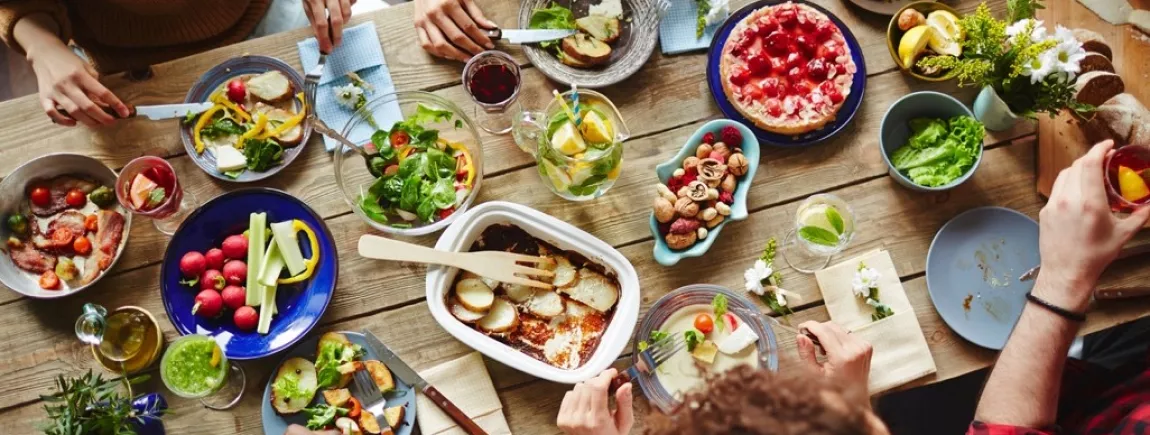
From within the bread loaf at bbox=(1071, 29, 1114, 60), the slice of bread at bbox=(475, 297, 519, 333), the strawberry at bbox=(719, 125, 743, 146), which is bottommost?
the slice of bread at bbox=(475, 297, 519, 333)

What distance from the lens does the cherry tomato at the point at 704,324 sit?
73.5 inches

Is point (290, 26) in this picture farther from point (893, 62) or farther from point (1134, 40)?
point (1134, 40)

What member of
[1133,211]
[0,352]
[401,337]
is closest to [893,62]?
[1133,211]

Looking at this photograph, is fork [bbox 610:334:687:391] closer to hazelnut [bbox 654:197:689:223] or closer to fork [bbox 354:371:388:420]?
hazelnut [bbox 654:197:689:223]

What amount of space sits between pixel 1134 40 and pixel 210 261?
266 cm

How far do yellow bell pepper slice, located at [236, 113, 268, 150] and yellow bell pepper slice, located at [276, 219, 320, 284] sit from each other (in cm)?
27

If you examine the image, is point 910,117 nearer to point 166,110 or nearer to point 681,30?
point 681,30

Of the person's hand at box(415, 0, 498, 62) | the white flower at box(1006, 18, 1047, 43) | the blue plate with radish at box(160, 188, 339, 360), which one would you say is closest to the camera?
the white flower at box(1006, 18, 1047, 43)

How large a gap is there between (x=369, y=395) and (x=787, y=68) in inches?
58.0

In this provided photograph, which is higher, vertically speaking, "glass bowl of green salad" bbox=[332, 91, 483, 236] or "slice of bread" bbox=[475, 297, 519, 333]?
"glass bowl of green salad" bbox=[332, 91, 483, 236]

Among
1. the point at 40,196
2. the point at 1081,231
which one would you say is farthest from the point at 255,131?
Result: the point at 1081,231

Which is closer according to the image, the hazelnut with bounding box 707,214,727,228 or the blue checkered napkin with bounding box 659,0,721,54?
the hazelnut with bounding box 707,214,727,228

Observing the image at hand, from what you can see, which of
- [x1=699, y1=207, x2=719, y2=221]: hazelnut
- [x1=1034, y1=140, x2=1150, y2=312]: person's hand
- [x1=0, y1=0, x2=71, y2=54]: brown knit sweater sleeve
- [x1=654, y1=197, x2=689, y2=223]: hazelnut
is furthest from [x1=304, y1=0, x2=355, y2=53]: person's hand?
[x1=1034, y1=140, x2=1150, y2=312]: person's hand

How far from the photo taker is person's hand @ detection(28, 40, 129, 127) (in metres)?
1.93
